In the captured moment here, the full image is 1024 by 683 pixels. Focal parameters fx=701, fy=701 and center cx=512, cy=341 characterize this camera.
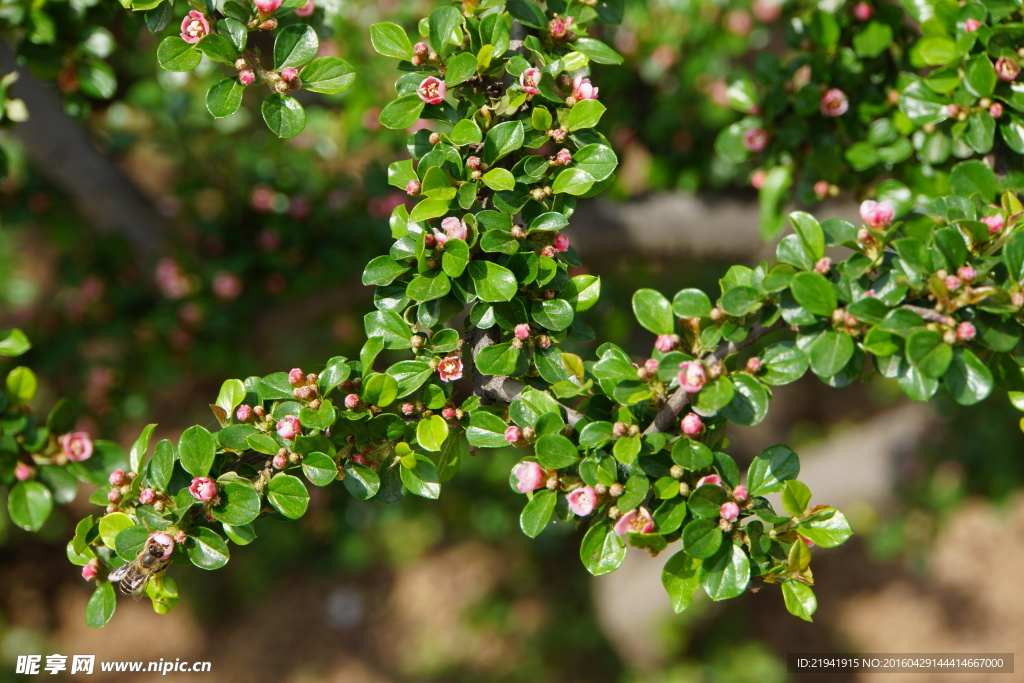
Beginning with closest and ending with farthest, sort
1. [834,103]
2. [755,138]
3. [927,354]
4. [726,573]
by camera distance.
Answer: [927,354] < [726,573] < [834,103] < [755,138]

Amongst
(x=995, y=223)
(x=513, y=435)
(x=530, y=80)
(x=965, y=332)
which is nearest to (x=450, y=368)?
(x=513, y=435)

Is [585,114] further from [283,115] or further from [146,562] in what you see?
[146,562]

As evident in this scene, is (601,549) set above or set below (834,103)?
below

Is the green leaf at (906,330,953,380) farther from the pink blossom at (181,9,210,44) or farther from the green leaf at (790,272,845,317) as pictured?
the pink blossom at (181,9,210,44)

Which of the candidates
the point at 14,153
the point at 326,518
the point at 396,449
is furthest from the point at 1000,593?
the point at 14,153

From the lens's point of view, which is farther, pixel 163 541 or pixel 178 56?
pixel 178 56

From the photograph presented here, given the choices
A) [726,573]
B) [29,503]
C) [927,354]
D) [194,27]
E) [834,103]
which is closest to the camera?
[927,354]

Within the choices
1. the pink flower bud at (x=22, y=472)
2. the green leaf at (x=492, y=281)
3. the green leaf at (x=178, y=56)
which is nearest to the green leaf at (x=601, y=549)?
the green leaf at (x=492, y=281)
